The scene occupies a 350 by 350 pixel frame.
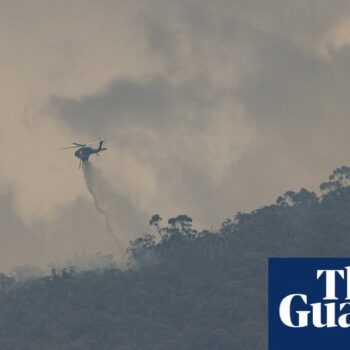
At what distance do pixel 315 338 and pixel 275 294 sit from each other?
3167 millimetres

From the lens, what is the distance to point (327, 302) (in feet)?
252

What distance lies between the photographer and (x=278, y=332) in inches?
2987

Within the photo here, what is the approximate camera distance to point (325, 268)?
76250mm

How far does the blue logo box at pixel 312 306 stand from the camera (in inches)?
2982

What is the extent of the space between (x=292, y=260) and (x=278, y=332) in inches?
152

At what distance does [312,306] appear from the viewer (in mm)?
76938

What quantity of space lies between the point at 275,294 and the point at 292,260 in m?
1.99

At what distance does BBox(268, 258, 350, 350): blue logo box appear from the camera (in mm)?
75750

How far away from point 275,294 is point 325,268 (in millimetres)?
3016

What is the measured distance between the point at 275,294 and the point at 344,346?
4621mm

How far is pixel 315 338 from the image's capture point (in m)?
76.1

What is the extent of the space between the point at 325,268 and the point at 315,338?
146 inches

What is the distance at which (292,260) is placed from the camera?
248 ft

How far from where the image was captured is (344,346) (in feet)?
250
